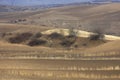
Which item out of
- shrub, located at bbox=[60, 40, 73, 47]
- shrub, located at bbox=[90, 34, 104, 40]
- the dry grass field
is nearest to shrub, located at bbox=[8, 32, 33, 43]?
the dry grass field

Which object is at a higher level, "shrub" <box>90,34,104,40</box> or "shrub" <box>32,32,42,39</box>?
"shrub" <box>90,34,104,40</box>

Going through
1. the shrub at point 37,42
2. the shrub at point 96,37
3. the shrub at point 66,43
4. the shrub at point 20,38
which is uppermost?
the shrub at point 96,37

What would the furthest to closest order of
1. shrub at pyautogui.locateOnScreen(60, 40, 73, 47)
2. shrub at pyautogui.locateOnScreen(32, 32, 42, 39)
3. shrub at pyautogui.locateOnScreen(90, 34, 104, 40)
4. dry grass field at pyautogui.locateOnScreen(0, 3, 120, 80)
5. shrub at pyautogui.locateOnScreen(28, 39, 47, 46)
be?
shrub at pyautogui.locateOnScreen(32, 32, 42, 39)
shrub at pyautogui.locateOnScreen(28, 39, 47, 46)
shrub at pyautogui.locateOnScreen(90, 34, 104, 40)
shrub at pyautogui.locateOnScreen(60, 40, 73, 47)
dry grass field at pyautogui.locateOnScreen(0, 3, 120, 80)

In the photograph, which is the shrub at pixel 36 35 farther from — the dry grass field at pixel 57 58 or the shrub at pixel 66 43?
the shrub at pixel 66 43

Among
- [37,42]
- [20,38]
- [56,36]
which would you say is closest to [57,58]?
[37,42]

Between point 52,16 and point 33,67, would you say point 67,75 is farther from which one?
point 52,16

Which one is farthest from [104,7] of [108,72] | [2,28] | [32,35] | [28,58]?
[108,72]

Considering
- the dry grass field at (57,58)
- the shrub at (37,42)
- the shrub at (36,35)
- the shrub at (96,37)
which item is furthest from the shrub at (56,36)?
the shrub at (96,37)

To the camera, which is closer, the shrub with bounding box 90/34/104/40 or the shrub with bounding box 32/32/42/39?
the shrub with bounding box 90/34/104/40

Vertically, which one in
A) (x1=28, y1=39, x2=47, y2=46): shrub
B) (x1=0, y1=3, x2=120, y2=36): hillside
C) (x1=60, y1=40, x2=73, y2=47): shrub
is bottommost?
(x1=0, y1=3, x2=120, y2=36): hillside

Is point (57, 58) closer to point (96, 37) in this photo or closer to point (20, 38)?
point (96, 37)

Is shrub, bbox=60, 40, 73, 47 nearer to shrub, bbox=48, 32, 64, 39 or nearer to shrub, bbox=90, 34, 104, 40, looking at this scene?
shrub, bbox=48, 32, 64, 39
